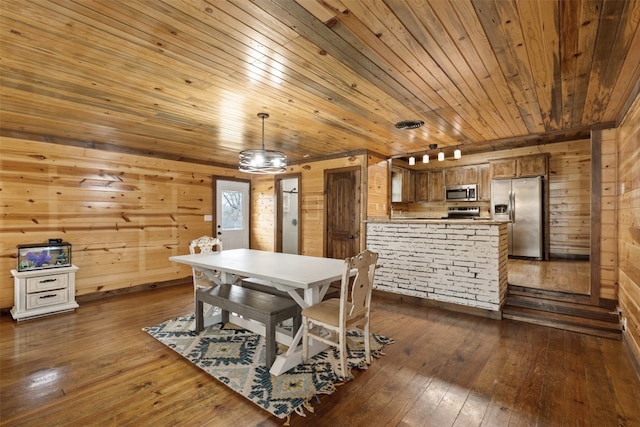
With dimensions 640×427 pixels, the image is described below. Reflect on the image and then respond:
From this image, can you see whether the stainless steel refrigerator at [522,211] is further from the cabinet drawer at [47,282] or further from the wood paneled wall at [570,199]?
the cabinet drawer at [47,282]

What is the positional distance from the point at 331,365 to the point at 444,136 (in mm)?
3388

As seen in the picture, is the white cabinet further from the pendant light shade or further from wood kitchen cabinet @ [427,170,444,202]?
wood kitchen cabinet @ [427,170,444,202]

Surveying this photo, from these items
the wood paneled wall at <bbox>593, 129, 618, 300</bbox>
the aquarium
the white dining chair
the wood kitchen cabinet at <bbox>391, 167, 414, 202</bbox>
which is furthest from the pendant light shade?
the wood kitchen cabinet at <bbox>391, 167, 414, 202</bbox>

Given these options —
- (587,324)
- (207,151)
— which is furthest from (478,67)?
(207,151)

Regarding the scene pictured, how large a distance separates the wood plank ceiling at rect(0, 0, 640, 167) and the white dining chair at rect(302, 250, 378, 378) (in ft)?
4.99

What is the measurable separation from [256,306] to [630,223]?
354cm

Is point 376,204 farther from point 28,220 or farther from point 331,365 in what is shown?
point 28,220

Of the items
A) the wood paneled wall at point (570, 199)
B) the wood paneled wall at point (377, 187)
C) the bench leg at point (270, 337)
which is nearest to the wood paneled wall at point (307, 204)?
the wood paneled wall at point (377, 187)

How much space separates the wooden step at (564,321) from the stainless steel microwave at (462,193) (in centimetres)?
356

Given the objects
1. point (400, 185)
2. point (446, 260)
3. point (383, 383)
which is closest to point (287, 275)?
point (383, 383)

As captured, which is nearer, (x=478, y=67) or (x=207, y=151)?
(x=478, y=67)

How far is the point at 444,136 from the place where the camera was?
438 cm

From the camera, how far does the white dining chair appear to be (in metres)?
2.43

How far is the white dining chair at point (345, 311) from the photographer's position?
2.43m
